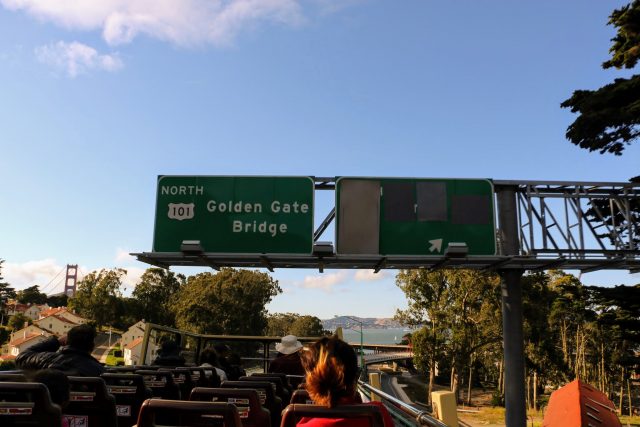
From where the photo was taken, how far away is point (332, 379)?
2.95 meters

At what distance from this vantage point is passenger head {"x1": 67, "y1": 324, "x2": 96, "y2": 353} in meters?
5.82

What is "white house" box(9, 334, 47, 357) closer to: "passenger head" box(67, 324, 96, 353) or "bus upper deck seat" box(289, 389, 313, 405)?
"passenger head" box(67, 324, 96, 353)

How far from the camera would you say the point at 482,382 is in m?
77.6

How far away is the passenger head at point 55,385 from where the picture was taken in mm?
3617

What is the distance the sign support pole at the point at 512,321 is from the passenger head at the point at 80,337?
11.0 meters

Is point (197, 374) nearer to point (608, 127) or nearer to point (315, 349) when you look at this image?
point (315, 349)

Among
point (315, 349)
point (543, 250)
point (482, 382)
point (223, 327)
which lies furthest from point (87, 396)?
point (482, 382)

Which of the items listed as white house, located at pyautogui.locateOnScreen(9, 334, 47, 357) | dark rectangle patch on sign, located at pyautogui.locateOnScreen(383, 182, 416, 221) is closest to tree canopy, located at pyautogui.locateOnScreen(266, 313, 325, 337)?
white house, located at pyautogui.locateOnScreen(9, 334, 47, 357)

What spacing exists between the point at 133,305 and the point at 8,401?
353 feet

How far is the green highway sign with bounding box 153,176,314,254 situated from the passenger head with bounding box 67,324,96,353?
26.7 feet

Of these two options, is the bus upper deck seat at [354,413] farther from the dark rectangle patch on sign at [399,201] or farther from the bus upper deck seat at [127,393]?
the dark rectangle patch on sign at [399,201]

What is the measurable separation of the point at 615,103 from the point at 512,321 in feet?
25.3

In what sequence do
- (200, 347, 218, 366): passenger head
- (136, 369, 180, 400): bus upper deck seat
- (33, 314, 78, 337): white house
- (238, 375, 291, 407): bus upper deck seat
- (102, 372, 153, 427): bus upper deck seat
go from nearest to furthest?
(102, 372, 153, 427): bus upper deck seat → (136, 369, 180, 400): bus upper deck seat → (238, 375, 291, 407): bus upper deck seat → (200, 347, 218, 366): passenger head → (33, 314, 78, 337): white house

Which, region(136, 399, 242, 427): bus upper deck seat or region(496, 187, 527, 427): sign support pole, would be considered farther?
region(496, 187, 527, 427): sign support pole
